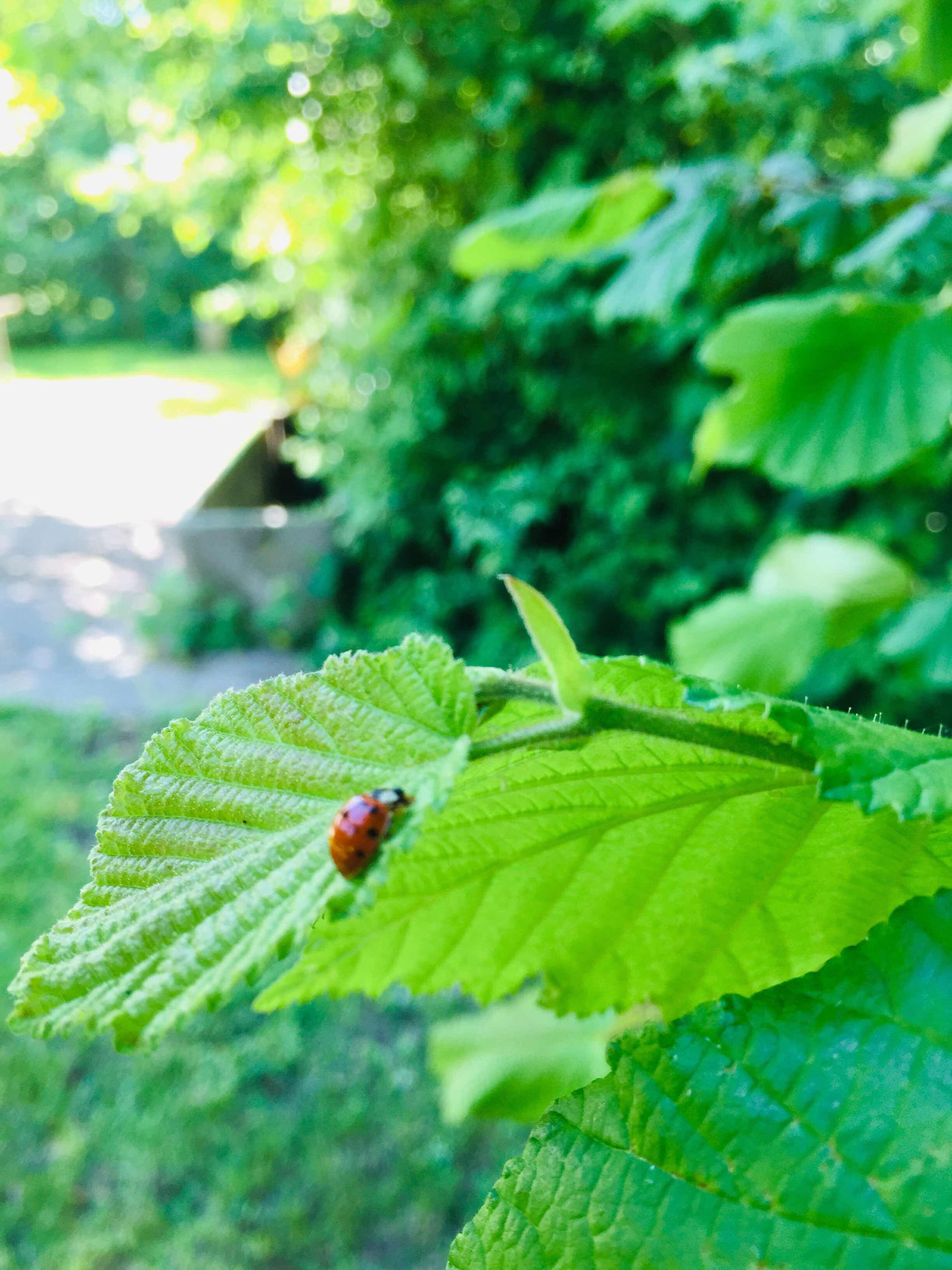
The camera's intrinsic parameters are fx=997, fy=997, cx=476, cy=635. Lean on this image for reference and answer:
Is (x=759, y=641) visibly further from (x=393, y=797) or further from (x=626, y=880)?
(x=393, y=797)

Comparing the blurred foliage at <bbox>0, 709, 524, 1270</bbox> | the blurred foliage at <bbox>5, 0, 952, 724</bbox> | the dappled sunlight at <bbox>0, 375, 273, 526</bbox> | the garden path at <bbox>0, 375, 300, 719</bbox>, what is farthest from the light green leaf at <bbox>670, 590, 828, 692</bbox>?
the dappled sunlight at <bbox>0, 375, 273, 526</bbox>

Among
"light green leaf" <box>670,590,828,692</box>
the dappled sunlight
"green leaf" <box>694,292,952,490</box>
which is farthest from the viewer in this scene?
the dappled sunlight

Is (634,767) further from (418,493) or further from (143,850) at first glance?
(418,493)

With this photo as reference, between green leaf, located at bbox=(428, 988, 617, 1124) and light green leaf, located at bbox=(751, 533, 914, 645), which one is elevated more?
light green leaf, located at bbox=(751, 533, 914, 645)

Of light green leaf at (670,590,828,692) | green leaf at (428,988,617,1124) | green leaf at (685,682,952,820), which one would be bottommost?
green leaf at (428,988,617,1124)

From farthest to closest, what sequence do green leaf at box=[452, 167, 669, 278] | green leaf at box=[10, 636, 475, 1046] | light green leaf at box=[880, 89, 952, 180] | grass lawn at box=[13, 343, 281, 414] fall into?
grass lawn at box=[13, 343, 281, 414]
green leaf at box=[452, 167, 669, 278]
light green leaf at box=[880, 89, 952, 180]
green leaf at box=[10, 636, 475, 1046]

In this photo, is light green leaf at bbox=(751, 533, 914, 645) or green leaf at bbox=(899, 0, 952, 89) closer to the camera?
green leaf at bbox=(899, 0, 952, 89)

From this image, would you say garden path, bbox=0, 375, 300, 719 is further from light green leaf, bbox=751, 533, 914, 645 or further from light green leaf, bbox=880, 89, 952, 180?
light green leaf, bbox=880, 89, 952, 180

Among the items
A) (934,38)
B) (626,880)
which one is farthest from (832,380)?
(626,880)
